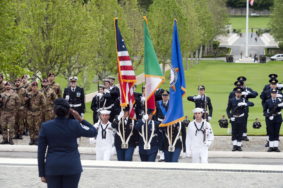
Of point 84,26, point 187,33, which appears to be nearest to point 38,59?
point 84,26

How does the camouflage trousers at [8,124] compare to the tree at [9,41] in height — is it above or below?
below

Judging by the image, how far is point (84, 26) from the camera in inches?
1289

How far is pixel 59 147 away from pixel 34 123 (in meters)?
10.9

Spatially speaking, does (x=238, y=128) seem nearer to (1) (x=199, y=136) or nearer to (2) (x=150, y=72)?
(1) (x=199, y=136)

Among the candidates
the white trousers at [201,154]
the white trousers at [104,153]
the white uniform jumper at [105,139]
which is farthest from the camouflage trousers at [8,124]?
the white trousers at [201,154]

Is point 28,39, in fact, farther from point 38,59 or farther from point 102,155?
point 102,155

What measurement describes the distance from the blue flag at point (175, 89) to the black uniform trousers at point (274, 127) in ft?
13.9

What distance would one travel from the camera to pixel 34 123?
1939 centimetres

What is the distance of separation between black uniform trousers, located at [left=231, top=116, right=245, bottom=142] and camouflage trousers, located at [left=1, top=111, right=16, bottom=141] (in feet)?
19.8

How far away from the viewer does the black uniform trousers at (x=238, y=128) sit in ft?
60.5

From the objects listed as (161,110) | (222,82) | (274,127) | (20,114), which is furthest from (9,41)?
(222,82)

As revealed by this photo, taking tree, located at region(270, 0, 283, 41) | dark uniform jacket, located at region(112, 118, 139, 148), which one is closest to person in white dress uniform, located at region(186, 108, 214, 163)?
dark uniform jacket, located at region(112, 118, 139, 148)

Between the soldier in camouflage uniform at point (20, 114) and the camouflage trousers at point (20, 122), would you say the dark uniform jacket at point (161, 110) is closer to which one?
the soldier in camouflage uniform at point (20, 114)

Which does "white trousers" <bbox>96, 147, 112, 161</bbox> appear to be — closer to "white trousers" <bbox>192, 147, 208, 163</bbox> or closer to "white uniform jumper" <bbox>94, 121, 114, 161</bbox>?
"white uniform jumper" <bbox>94, 121, 114, 161</bbox>
